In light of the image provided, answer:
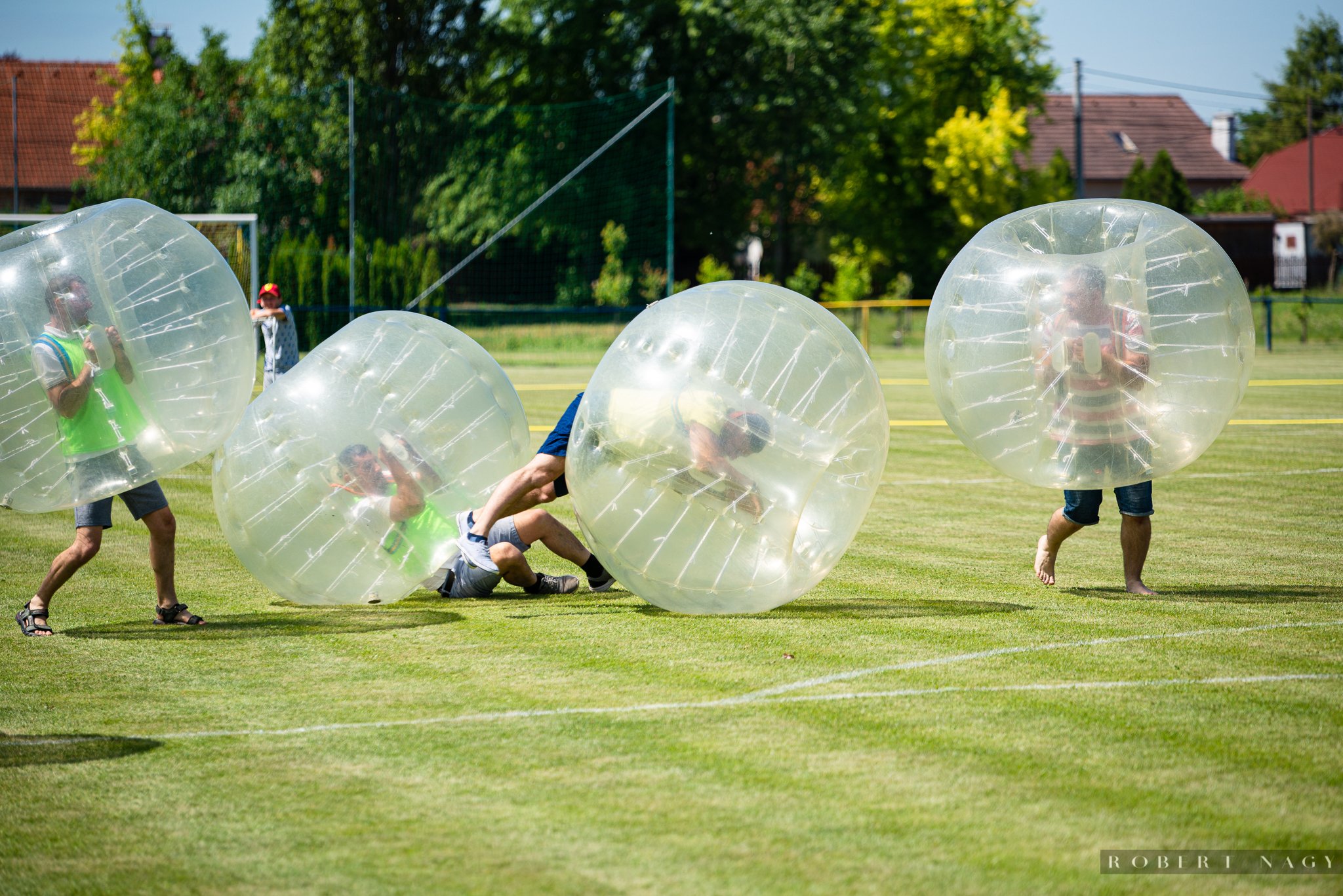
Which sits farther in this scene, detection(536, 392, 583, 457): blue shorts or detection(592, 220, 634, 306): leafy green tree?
detection(592, 220, 634, 306): leafy green tree

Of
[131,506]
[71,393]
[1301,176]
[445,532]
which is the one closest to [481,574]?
[445,532]

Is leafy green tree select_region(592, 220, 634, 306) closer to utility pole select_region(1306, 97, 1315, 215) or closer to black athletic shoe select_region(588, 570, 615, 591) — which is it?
black athletic shoe select_region(588, 570, 615, 591)

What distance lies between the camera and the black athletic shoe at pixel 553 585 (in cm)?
755

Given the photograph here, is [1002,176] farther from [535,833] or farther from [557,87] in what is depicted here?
[535,833]

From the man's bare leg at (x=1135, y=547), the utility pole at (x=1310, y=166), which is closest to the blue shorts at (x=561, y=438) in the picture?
the man's bare leg at (x=1135, y=547)

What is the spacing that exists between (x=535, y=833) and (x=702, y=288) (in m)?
3.02

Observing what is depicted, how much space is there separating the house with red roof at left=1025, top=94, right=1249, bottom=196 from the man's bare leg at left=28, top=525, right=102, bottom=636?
67.8 m

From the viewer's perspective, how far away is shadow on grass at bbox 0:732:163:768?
15.0 feet

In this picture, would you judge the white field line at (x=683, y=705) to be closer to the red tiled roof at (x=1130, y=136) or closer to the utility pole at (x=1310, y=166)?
the utility pole at (x=1310, y=166)

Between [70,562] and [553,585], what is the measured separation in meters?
2.46

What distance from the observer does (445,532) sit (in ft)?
22.4

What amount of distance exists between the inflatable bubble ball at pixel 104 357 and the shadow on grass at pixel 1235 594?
4591 millimetres

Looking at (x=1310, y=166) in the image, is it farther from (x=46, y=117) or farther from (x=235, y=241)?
(x=235, y=241)

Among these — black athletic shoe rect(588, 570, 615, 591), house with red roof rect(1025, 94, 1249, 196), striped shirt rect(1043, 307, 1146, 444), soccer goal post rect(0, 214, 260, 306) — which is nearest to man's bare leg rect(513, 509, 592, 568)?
black athletic shoe rect(588, 570, 615, 591)
